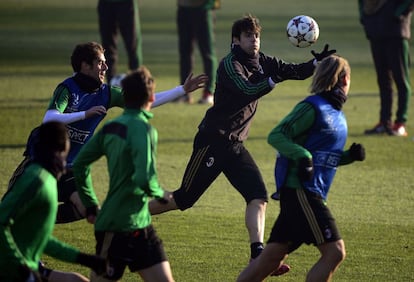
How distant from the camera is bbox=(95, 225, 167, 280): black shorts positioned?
27.6ft

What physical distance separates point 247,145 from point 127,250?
949 centimetres

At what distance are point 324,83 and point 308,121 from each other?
0.39 meters

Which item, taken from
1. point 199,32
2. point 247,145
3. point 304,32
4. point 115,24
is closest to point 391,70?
point 247,145

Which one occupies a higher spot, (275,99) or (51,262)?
(51,262)

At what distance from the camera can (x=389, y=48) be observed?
1850 centimetres

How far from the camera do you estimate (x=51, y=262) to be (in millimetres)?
11281

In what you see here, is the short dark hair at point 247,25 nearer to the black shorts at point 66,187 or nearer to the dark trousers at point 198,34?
the black shorts at point 66,187

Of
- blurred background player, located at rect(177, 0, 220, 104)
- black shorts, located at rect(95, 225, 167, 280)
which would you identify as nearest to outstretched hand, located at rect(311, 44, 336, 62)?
black shorts, located at rect(95, 225, 167, 280)

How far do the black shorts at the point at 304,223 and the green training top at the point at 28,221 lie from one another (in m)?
1.97

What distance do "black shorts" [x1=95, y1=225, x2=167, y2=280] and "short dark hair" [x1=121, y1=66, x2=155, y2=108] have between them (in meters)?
0.96

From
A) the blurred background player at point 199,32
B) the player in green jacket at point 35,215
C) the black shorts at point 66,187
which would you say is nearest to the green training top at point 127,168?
the player in green jacket at point 35,215

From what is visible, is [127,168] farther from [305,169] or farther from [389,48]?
[389,48]

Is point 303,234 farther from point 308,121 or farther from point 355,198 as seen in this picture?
point 355,198

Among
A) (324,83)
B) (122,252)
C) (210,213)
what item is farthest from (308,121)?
(210,213)
